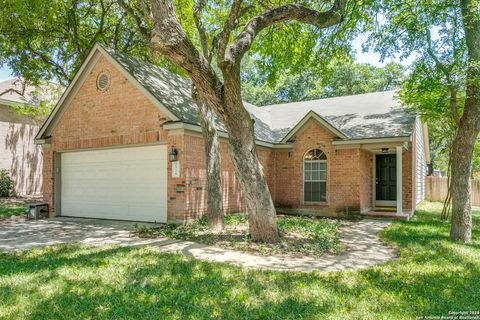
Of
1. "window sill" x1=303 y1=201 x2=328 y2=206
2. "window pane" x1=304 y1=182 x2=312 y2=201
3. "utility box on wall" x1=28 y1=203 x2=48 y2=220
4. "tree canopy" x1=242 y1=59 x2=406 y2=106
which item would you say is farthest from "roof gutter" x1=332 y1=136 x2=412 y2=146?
"tree canopy" x1=242 y1=59 x2=406 y2=106

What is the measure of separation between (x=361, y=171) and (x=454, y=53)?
5621mm

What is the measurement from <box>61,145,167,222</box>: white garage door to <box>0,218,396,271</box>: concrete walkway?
1.95 feet

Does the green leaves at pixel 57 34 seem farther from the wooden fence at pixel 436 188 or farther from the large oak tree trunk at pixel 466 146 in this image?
the wooden fence at pixel 436 188

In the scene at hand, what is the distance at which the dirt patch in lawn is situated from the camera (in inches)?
272

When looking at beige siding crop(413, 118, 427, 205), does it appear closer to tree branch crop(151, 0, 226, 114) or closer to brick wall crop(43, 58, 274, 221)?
brick wall crop(43, 58, 274, 221)

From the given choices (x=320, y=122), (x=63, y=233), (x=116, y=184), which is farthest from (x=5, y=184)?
(x=320, y=122)

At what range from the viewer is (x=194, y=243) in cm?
755

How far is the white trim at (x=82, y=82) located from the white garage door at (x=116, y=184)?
1.19m

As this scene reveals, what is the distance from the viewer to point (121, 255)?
6.16 m

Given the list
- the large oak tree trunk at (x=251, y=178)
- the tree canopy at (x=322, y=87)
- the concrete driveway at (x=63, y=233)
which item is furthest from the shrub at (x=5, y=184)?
the tree canopy at (x=322, y=87)

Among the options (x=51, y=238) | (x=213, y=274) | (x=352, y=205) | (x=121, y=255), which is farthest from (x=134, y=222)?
(x=352, y=205)

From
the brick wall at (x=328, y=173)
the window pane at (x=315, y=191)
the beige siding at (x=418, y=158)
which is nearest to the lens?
the brick wall at (x=328, y=173)

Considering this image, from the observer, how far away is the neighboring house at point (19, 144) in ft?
62.9

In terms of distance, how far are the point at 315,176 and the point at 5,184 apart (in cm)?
1665
